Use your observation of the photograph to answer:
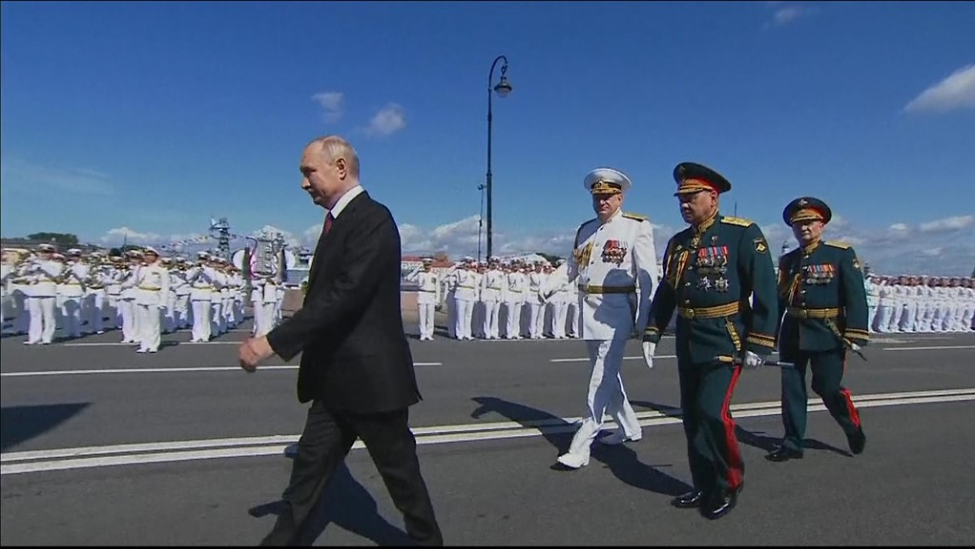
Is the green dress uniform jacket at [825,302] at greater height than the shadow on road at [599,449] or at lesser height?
greater

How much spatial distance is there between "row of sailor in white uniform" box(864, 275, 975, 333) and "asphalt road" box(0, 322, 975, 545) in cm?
1751

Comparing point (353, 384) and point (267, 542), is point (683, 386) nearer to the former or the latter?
point (353, 384)

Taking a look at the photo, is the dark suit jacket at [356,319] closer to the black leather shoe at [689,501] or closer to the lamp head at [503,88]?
the black leather shoe at [689,501]

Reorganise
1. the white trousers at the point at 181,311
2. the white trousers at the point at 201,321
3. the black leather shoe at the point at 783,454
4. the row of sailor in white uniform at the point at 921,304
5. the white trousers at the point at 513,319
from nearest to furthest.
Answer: the black leather shoe at the point at 783,454, the white trousers at the point at 201,321, the white trousers at the point at 181,311, the white trousers at the point at 513,319, the row of sailor in white uniform at the point at 921,304

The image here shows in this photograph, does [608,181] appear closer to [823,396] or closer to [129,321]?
[823,396]

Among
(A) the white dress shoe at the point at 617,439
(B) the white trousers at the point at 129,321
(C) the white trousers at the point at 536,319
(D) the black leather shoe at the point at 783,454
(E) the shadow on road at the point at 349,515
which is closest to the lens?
(E) the shadow on road at the point at 349,515

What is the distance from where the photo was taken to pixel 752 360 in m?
4.08

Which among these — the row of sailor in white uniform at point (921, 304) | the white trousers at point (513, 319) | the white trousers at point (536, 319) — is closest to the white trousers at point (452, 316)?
the white trousers at point (513, 319)

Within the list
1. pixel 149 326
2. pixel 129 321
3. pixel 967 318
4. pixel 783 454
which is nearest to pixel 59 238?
pixel 783 454

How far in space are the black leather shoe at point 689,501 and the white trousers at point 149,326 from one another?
9.81m

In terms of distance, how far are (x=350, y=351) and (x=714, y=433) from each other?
225 cm

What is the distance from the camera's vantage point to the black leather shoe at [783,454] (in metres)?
5.31

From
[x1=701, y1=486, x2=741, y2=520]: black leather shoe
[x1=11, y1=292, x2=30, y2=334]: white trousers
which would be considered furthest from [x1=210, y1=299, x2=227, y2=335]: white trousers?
[x1=11, y1=292, x2=30, y2=334]: white trousers

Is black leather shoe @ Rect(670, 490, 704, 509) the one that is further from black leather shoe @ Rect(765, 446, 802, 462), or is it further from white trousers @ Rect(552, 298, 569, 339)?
white trousers @ Rect(552, 298, 569, 339)
